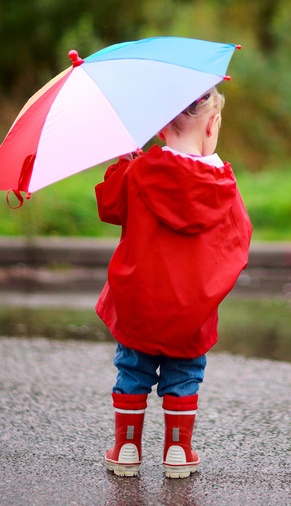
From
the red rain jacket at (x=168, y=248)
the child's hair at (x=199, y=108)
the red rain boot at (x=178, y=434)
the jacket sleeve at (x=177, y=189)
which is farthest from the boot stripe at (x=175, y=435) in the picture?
the child's hair at (x=199, y=108)

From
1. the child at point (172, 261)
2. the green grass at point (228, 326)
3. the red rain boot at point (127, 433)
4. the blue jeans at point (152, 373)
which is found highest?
the child at point (172, 261)

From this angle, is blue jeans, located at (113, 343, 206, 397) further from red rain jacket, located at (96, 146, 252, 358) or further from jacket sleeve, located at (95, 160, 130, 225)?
jacket sleeve, located at (95, 160, 130, 225)

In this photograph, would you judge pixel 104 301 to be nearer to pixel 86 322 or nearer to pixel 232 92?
pixel 86 322

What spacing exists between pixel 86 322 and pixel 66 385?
6.03 feet

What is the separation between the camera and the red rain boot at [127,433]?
3.62 metres

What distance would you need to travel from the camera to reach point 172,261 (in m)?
3.44

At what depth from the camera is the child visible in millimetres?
3420

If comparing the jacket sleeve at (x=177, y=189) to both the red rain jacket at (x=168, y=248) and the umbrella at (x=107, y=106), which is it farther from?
the umbrella at (x=107, y=106)

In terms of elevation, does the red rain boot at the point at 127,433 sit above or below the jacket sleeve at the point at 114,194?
below

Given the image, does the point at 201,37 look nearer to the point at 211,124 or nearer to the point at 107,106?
the point at 211,124

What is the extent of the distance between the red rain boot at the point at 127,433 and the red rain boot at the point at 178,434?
0.10 m

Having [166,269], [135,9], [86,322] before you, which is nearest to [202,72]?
[166,269]

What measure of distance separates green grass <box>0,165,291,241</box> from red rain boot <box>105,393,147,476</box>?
20.9 feet

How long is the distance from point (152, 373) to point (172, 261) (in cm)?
43
